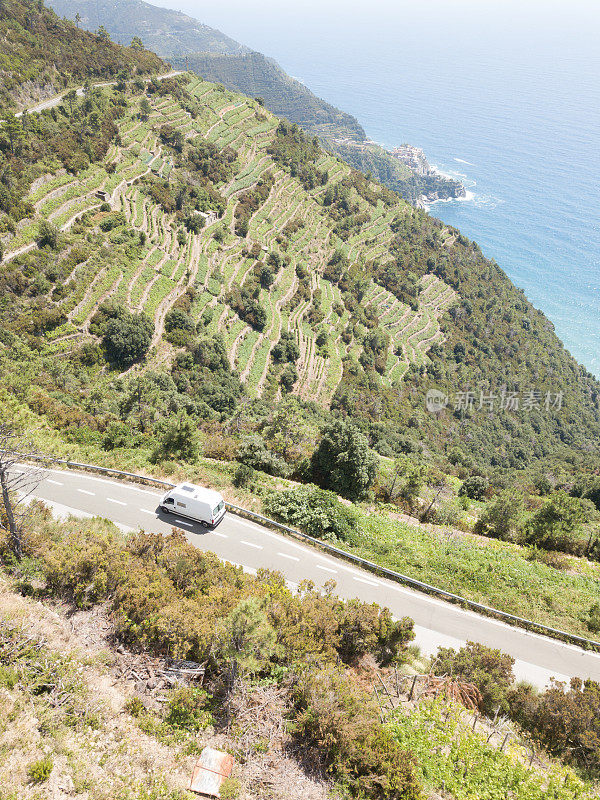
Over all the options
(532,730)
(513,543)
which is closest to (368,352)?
(513,543)

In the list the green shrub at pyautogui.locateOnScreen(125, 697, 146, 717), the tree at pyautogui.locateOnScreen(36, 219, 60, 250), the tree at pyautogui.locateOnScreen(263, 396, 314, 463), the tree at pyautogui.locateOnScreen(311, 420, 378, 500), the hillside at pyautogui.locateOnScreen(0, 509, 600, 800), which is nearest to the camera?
the hillside at pyautogui.locateOnScreen(0, 509, 600, 800)

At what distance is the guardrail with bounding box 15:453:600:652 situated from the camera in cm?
1948

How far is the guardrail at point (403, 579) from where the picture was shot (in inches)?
767

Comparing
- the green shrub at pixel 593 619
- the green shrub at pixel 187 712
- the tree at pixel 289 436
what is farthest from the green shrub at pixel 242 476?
the green shrub at pixel 593 619

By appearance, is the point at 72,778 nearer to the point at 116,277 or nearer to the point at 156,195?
the point at 116,277

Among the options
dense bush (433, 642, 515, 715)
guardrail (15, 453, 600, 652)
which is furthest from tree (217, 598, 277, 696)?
guardrail (15, 453, 600, 652)

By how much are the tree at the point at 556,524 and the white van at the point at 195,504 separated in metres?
21.0

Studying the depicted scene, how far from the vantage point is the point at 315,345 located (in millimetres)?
81500

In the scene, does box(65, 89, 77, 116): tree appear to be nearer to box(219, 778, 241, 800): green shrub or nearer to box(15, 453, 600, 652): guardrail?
box(15, 453, 600, 652): guardrail

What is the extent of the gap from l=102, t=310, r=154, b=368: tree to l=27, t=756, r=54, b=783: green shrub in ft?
155

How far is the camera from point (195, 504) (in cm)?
2309

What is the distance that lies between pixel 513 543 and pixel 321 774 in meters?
22.1

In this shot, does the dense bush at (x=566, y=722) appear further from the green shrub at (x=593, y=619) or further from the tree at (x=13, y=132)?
the tree at (x=13, y=132)

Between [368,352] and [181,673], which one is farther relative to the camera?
[368,352]
